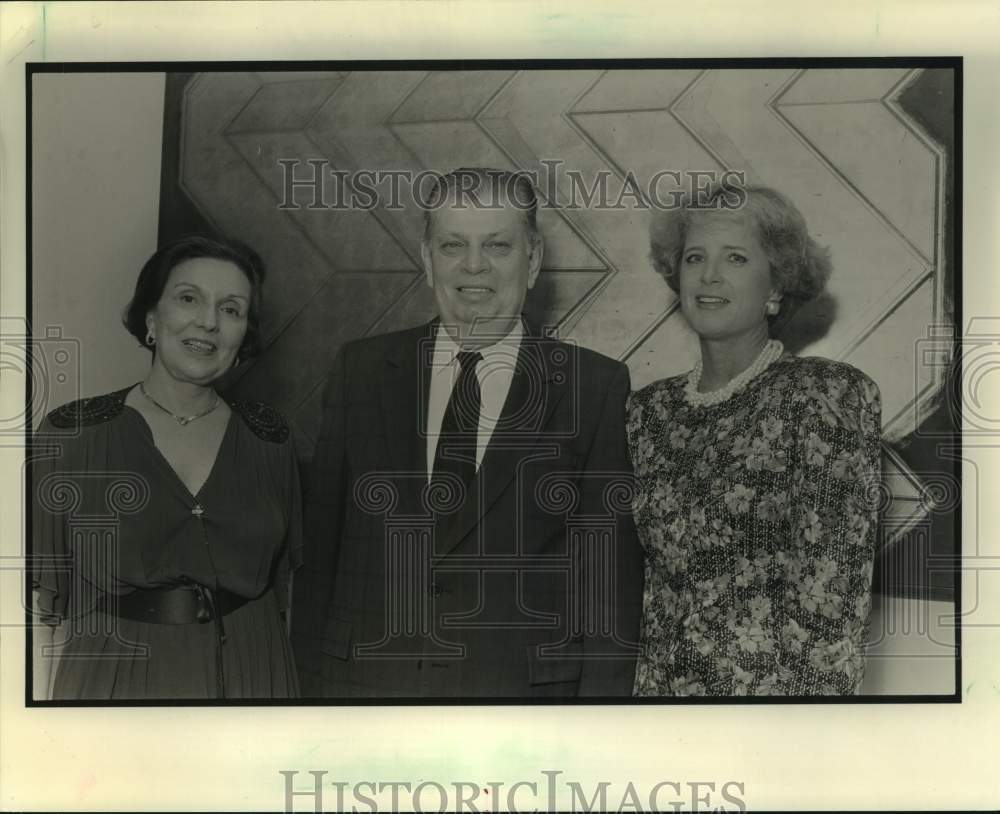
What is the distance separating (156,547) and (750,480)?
1.47m

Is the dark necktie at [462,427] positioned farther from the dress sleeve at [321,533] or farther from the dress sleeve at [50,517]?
the dress sleeve at [50,517]

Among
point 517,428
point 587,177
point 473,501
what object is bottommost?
point 473,501

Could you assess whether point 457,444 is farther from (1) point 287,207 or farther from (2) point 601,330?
(1) point 287,207

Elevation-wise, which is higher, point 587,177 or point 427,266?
point 587,177

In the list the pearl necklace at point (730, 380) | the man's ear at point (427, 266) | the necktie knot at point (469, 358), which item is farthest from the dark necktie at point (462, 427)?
the pearl necklace at point (730, 380)

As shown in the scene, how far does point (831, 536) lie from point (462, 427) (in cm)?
94

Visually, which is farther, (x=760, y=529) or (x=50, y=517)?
(x=50, y=517)

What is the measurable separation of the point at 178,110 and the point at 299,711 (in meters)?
1.53

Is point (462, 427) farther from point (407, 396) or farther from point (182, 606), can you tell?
point (182, 606)

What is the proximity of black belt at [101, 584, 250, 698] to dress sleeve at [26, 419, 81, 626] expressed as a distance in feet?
0.42

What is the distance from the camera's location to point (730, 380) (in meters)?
2.74

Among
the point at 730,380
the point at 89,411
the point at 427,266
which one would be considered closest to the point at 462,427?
the point at 427,266

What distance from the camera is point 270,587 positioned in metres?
2.76

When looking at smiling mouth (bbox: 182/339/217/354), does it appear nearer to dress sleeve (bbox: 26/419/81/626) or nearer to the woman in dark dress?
the woman in dark dress
